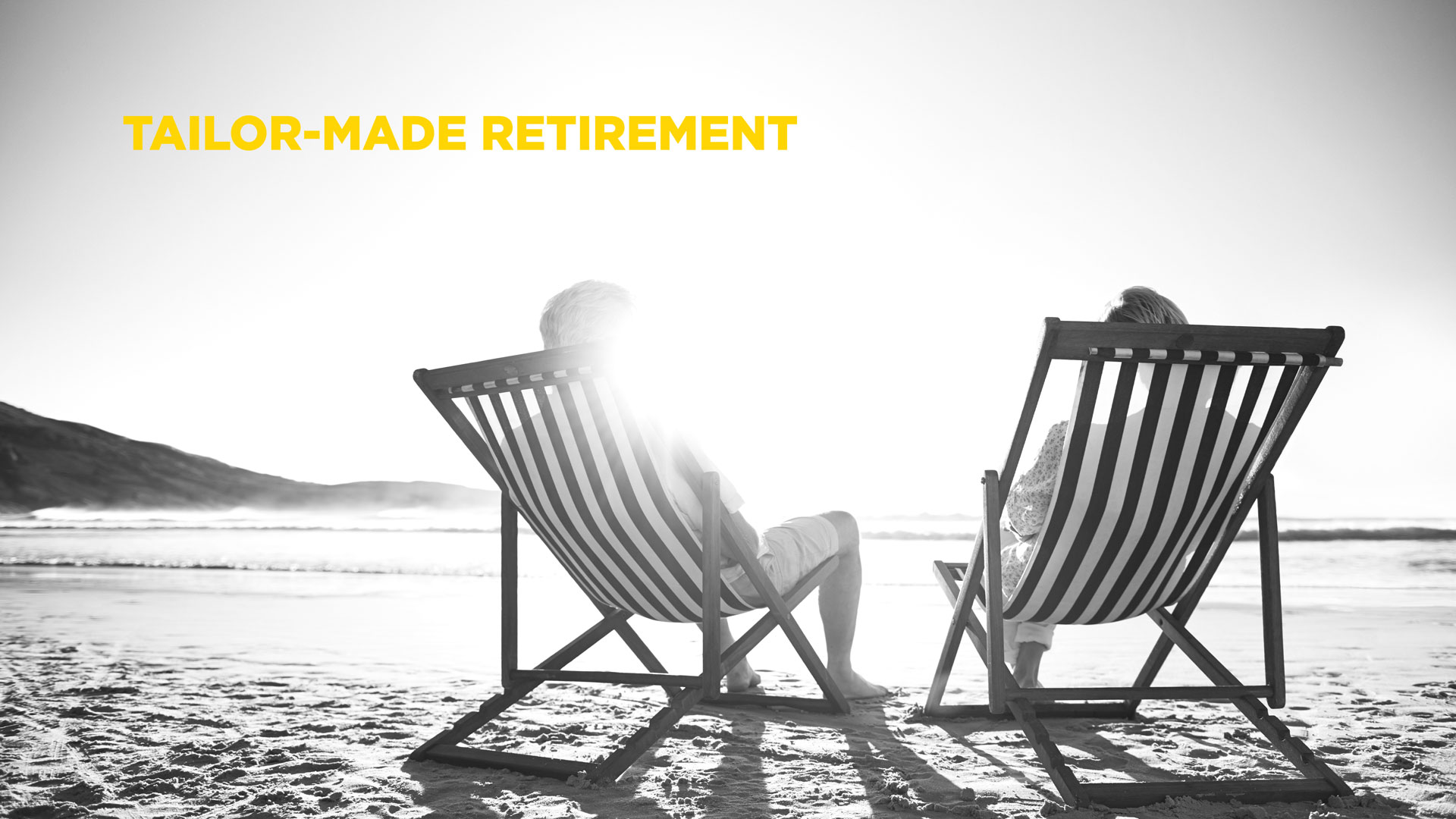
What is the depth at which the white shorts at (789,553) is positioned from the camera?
2.65 meters

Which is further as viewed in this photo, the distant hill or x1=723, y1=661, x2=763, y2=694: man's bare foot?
the distant hill

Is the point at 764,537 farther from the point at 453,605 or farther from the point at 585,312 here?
the point at 453,605

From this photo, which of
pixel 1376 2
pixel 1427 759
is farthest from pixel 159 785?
pixel 1376 2

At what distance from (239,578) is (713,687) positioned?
835 cm

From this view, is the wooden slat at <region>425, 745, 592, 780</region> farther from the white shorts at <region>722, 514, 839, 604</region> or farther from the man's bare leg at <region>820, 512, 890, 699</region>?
the man's bare leg at <region>820, 512, 890, 699</region>

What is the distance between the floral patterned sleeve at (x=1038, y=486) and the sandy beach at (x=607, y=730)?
66cm

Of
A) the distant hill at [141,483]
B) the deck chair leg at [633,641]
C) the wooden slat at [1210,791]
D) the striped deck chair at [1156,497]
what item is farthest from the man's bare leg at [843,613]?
the distant hill at [141,483]

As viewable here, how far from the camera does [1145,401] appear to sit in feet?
6.64

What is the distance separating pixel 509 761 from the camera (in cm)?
219

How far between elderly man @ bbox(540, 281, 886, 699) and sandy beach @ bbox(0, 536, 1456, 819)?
0.77ft

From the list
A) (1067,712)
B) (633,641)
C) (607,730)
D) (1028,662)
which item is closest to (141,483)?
(633,641)

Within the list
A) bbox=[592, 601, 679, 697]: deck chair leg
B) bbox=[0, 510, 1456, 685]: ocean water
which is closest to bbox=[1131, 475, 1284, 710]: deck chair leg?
bbox=[0, 510, 1456, 685]: ocean water

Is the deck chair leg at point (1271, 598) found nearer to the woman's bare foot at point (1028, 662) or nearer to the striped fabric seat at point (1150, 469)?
the striped fabric seat at point (1150, 469)

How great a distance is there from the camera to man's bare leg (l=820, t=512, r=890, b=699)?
3.10 metres
